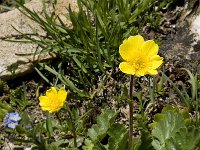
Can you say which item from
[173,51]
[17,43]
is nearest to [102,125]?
[173,51]

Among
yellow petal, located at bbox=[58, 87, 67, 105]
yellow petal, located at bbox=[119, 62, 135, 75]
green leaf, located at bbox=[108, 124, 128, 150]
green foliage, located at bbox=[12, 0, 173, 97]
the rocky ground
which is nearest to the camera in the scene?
yellow petal, located at bbox=[119, 62, 135, 75]

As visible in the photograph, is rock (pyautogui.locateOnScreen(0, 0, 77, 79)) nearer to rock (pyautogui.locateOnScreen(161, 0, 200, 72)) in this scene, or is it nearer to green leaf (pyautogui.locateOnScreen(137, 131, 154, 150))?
rock (pyautogui.locateOnScreen(161, 0, 200, 72))

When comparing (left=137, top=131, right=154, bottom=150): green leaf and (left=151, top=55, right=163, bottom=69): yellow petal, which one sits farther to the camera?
(left=137, top=131, right=154, bottom=150): green leaf

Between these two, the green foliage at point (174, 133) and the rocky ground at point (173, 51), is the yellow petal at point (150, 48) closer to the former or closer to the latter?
the green foliage at point (174, 133)

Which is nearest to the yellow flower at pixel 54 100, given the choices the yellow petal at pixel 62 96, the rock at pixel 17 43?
the yellow petal at pixel 62 96

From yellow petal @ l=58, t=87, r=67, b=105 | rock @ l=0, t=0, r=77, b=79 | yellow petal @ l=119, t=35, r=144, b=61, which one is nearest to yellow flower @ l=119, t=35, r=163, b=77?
yellow petal @ l=119, t=35, r=144, b=61

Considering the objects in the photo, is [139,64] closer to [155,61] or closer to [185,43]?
[155,61]
